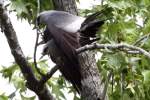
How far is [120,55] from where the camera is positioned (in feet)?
6.28

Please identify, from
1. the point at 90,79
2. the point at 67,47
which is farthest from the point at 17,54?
the point at 90,79

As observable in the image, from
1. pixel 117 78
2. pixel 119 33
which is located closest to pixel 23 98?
pixel 117 78

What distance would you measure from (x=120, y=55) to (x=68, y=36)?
0.70ft

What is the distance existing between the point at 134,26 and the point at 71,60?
1.50ft

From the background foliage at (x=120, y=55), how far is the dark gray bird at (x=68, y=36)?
7 centimetres

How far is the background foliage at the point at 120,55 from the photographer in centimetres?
203

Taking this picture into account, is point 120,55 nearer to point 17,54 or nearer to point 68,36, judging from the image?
point 68,36

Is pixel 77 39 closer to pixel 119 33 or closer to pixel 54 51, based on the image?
pixel 54 51

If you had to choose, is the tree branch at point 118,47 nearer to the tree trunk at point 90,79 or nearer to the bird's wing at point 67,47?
the bird's wing at point 67,47

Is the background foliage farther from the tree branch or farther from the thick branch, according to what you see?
the thick branch

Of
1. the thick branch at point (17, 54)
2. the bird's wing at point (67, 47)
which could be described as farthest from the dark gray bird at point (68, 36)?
the thick branch at point (17, 54)

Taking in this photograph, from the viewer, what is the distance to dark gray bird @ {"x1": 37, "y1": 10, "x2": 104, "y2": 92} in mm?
1888

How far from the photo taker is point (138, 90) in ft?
7.48

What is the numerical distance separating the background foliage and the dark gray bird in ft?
0.22
